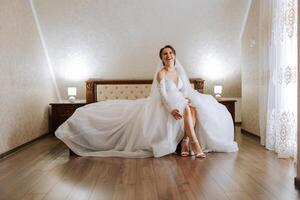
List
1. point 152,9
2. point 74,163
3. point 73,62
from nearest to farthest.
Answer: point 74,163 → point 152,9 → point 73,62

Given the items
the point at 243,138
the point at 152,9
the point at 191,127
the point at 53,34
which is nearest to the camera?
the point at 191,127

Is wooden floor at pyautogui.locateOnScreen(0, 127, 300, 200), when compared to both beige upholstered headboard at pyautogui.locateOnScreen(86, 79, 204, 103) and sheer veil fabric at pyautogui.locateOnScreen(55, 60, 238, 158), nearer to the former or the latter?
sheer veil fabric at pyautogui.locateOnScreen(55, 60, 238, 158)

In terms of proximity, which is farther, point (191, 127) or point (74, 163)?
point (191, 127)

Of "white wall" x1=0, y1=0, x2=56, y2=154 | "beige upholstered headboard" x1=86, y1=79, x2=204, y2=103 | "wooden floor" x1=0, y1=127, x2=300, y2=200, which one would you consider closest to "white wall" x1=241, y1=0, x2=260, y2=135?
"beige upholstered headboard" x1=86, y1=79, x2=204, y2=103

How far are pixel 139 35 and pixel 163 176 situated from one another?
133 inches

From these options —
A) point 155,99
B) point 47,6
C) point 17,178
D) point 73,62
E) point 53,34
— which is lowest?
point 17,178

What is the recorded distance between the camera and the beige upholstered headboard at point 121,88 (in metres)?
6.04

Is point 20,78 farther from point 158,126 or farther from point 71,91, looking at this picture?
point 158,126

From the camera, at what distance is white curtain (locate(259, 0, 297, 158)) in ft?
10.4

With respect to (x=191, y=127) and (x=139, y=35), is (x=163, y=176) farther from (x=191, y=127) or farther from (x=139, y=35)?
(x=139, y=35)

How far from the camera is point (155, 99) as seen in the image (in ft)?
12.7

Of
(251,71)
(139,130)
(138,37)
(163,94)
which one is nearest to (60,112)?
(138,37)

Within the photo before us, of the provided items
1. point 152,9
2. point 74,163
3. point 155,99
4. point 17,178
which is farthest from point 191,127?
point 152,9

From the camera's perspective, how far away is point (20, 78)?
4.30 metres
